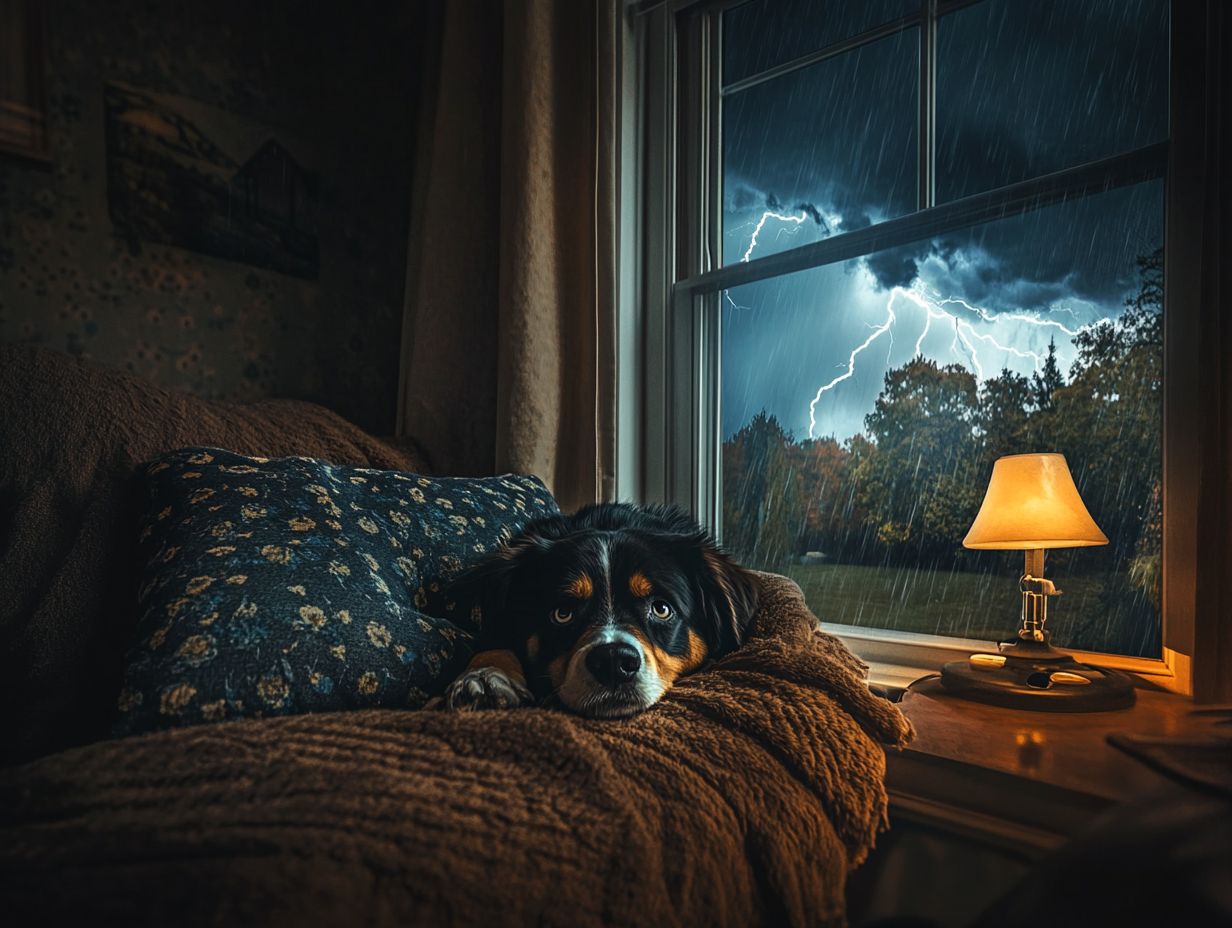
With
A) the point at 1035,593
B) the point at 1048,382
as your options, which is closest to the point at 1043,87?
the point at 1048,382

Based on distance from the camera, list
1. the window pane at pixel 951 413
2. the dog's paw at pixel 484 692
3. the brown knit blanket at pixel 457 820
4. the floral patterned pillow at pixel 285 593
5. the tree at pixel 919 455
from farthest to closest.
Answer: the tree at pixel 919 455 < the window pane at pixel 951 413 < the dog's paw at pixel 484 692 < the floral patterned pillow at pixel 285 593 < the brown knit blanket at pixel 457 820

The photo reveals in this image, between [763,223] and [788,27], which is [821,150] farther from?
[788,27]

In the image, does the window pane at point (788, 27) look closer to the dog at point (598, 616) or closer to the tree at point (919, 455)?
the tree at point (919, 455)

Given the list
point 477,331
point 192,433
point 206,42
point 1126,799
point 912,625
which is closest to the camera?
point 1126,799

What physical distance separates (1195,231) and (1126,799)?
109cm

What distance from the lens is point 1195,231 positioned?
135 cm

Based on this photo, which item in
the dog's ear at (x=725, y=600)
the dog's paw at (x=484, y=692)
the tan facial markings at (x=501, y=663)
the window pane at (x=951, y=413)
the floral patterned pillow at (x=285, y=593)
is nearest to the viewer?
the floral patterned pillow at (x=285, y=593)

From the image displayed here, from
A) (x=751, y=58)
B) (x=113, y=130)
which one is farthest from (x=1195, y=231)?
(x=113, y=130)

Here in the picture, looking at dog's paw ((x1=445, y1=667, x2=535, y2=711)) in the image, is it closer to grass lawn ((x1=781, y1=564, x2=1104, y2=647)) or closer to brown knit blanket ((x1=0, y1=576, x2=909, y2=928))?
brown knit blanket ((x1=0, y1=576, x2=909, y2=928))

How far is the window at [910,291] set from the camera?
152 centimetres

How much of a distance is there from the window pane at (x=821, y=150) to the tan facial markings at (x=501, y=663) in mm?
1453

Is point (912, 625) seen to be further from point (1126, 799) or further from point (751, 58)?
point (751, 58)

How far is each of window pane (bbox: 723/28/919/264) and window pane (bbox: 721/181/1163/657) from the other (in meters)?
0.14

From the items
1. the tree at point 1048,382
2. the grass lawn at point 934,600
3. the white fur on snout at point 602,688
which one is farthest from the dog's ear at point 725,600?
the tree at point 1048,382
